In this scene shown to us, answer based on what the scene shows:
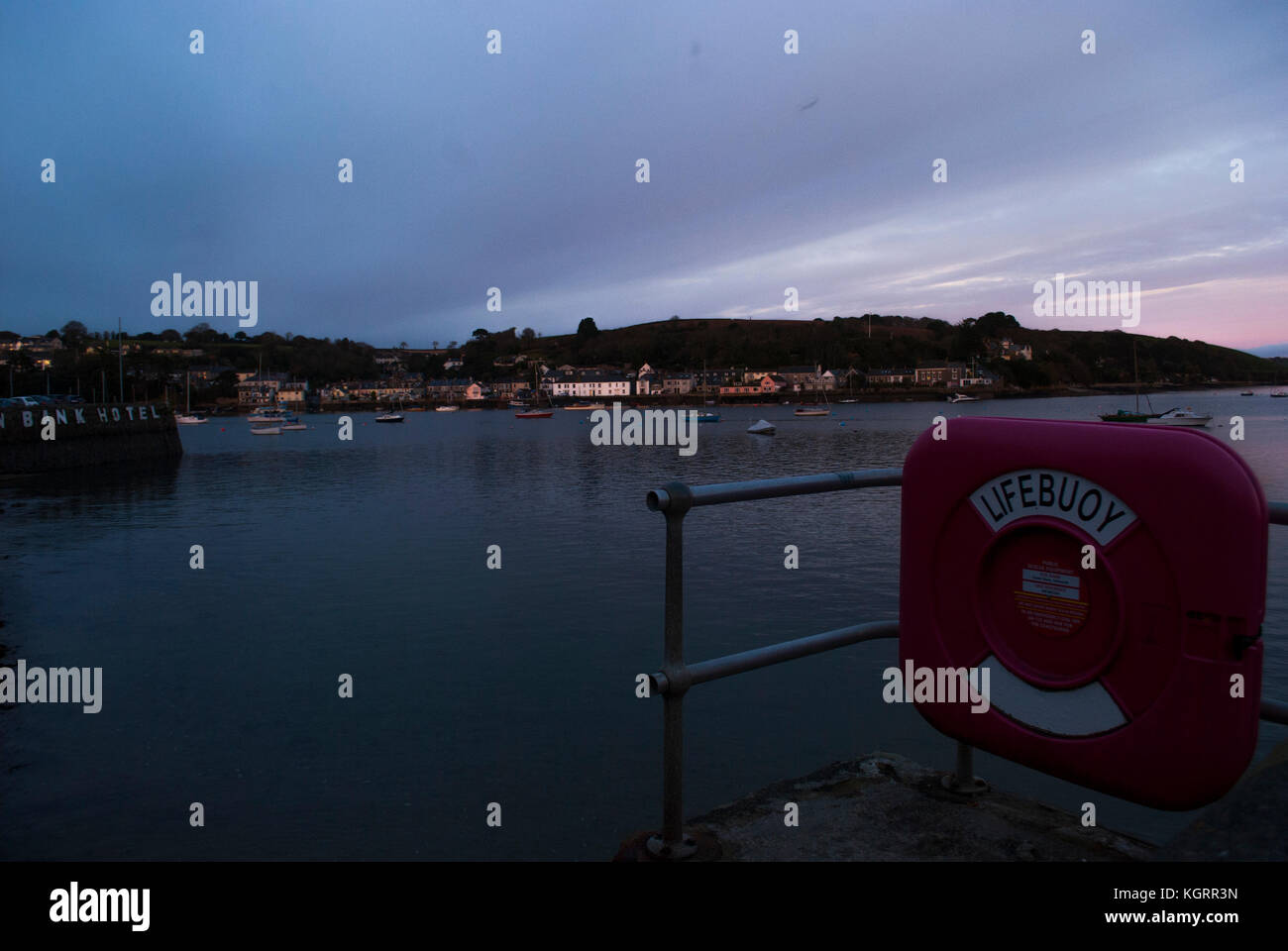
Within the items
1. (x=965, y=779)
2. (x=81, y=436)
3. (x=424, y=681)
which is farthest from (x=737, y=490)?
(x=81, y=436)

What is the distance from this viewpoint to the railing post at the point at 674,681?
9.41 ft

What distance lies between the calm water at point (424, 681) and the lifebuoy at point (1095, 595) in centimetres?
495

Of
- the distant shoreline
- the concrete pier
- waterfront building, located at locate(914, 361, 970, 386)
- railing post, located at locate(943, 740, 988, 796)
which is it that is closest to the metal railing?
the concrete pier

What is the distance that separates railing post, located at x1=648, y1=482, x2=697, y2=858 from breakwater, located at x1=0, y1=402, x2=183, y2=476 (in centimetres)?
5498

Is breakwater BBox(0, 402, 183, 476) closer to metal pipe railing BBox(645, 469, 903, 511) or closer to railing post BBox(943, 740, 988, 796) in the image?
metal pipe railing BBox(645, 469, 903, 511)

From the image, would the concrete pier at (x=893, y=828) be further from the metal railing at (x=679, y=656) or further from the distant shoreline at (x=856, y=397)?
the distant shoreline at (x=856, y=397)

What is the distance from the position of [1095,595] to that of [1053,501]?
322 mm

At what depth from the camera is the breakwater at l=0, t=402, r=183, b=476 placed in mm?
47969

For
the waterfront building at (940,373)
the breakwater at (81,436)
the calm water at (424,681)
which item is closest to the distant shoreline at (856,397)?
the waterfront building at (940,373)
